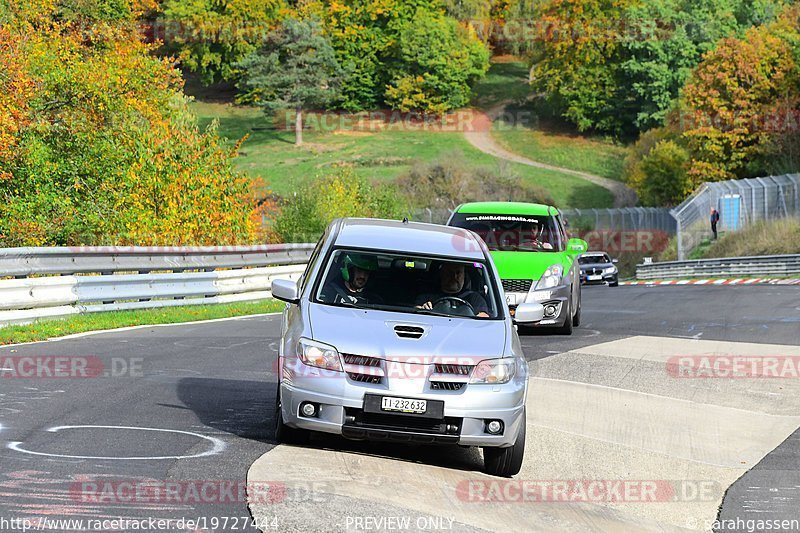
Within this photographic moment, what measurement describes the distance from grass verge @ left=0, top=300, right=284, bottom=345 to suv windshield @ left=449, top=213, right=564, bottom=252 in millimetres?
4804

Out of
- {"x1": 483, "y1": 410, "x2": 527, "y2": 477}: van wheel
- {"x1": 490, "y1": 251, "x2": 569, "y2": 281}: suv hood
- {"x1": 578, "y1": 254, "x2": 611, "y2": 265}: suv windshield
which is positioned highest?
{"x1": 483, "y1": 410, "x2": 527, "y2": 477}: van wheel

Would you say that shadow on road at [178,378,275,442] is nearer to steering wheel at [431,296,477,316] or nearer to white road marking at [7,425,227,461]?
white road marking at [7,425,227,461]

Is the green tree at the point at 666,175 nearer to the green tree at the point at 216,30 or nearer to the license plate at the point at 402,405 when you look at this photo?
the green tree at the point at 216,30

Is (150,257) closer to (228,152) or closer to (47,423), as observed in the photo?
(47,423)

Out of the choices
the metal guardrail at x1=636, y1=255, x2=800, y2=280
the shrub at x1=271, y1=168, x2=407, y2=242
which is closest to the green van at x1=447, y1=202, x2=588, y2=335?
the shrub at x1=271, y1=168, x2=407, y2=242

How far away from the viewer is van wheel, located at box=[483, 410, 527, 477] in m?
8.90

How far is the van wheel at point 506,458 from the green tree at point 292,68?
10258cm

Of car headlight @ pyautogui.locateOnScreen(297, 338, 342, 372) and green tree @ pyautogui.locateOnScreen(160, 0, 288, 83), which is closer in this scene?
car headlight @ pyautogui.locateOnScreen(297, 338, 342, 372)

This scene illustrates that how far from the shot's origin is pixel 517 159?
106 m

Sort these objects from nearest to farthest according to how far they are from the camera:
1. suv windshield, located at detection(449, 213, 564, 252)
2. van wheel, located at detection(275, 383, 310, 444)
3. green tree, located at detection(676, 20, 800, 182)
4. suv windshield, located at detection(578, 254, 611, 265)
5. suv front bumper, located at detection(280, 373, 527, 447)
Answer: suv front bumper, located at detection(280, 373, 527, 447) < van wheel, located at detection(275, 383, 310, 444) < suv windshield, located at detection(449, 213, 564, 252) < suv windshield, located at detection(578, 254, 611, 265) < green tree, located at detection(676, 20, 800, 182)

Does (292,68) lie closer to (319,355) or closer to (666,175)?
(666,175)

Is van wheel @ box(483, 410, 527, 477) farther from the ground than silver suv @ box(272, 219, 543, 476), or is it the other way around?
silver suv @ box(272, 219, 543, 476)

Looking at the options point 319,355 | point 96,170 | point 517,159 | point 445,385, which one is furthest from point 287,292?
point 517,159

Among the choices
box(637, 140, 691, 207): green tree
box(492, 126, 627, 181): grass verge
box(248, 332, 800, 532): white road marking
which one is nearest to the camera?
box(248, 332, 800, 532): white road marking
